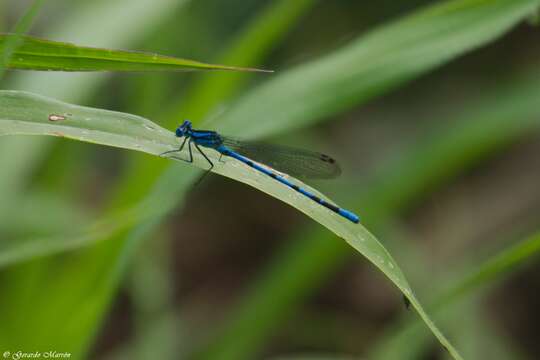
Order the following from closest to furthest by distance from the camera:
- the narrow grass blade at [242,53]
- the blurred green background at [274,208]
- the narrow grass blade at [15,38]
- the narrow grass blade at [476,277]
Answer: the narrow grass blade at [15,38] < the narrow grass blade at [476,277] < the blurred green background at [274,208] < the narrow grass blade at [242,53]

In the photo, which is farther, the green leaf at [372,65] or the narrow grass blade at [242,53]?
the narrow grass blade at [242,53]

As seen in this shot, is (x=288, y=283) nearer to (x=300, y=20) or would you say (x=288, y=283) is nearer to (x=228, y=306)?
(x=228, y=306)

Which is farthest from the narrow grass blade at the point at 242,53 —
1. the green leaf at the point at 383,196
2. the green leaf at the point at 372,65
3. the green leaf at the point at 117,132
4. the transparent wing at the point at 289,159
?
the green leaf at the point at 117,132

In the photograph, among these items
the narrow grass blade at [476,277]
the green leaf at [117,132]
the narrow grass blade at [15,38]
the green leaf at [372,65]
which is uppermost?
the green leaf at [372,65]

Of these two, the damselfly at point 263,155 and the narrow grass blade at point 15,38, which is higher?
the damselfly at point 263,155

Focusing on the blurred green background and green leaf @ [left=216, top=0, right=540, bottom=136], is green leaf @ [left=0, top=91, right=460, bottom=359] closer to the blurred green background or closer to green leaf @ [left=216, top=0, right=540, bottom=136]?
the blurred green background

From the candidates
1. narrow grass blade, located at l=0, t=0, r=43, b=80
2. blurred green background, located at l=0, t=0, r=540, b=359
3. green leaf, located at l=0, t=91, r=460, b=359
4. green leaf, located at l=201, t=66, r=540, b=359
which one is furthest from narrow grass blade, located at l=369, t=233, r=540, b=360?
narrow grass blade, located at l=0, t=0, r=43, b=80

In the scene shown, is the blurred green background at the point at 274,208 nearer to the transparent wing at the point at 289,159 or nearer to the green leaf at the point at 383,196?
the green leaf at the point at 383,196

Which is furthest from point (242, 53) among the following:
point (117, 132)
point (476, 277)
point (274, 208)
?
point (274, 208)
